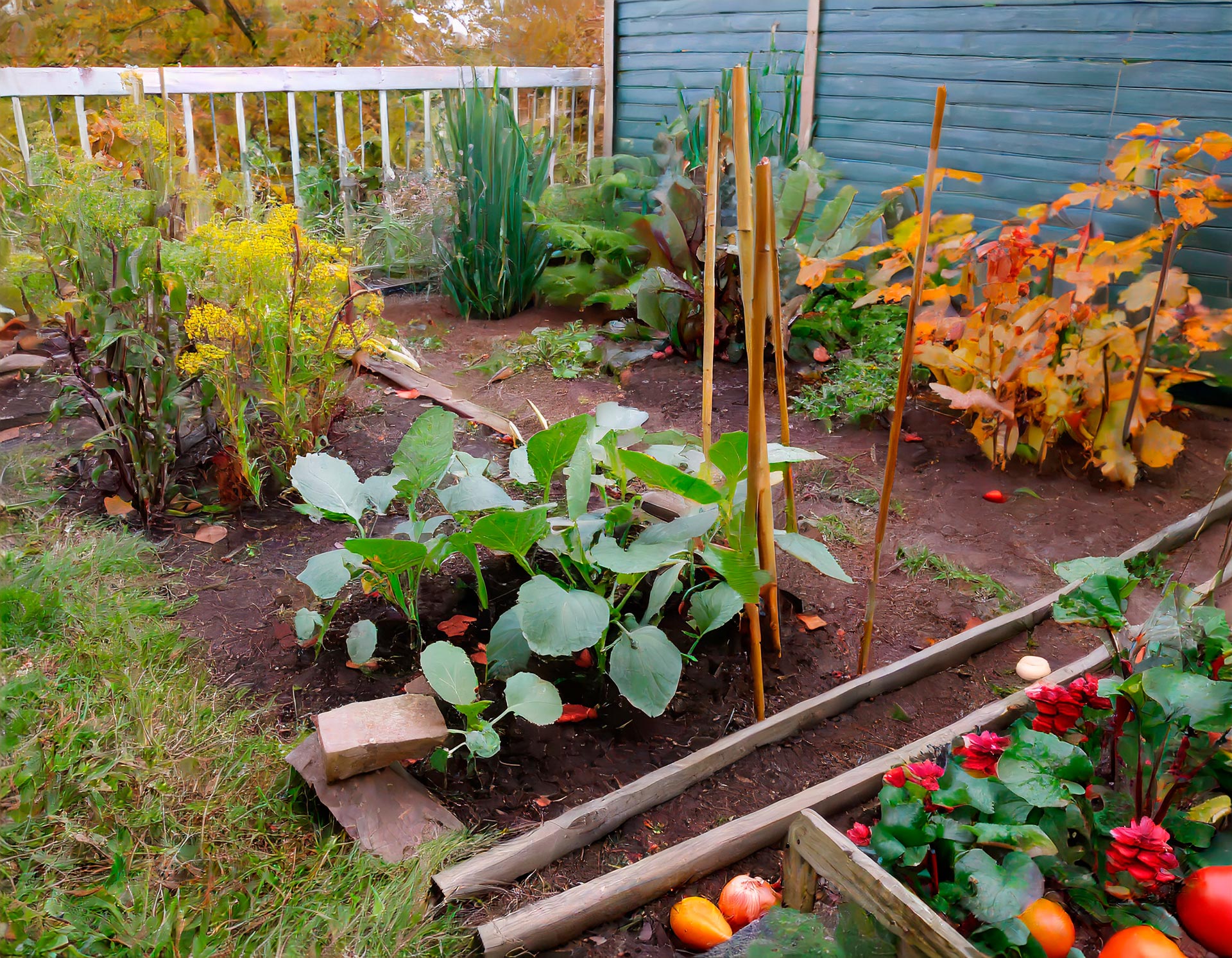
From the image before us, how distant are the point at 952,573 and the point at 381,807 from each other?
1.64 m

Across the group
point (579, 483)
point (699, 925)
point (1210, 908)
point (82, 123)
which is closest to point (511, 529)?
point (579, 483)

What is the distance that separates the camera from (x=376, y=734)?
4.79 feet

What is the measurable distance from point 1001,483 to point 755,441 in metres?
1.77


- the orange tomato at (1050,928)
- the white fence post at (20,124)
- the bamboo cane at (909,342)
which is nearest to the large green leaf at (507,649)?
the bamboo cane at (909,342)

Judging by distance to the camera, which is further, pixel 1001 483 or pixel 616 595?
pixel 1001 483

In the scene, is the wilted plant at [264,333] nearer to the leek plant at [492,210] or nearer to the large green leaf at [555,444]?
the large green leaf at [555,444]

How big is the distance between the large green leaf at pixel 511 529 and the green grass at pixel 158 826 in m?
0.53

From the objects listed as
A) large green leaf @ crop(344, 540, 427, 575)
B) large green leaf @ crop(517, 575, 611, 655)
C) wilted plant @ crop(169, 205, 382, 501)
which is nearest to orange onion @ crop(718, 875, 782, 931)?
large green leaf @ crop(517, 575, 611, 655)

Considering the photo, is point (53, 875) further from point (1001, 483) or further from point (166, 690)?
point (1001, 483)

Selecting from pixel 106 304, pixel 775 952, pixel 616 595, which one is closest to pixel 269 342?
pixel 106 304

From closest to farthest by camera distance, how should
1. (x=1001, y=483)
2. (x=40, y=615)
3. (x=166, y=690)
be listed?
(x=166, y=690) → (x=40, y=615) → (x=1001, y=483)

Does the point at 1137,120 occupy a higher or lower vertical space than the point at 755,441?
higher

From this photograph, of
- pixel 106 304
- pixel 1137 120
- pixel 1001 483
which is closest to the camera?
pixel 106 304

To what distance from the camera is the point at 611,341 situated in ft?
13.8
